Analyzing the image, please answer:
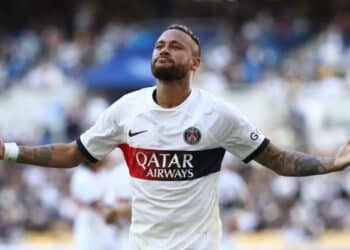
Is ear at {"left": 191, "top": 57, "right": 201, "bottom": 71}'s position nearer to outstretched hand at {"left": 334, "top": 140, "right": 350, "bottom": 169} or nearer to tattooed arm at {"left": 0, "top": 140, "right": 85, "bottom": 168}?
tattooed arm at {"left": 0, "top": 140, "right": 85, "bottom": 168}

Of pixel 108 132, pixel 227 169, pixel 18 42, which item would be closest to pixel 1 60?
pixel 18 42

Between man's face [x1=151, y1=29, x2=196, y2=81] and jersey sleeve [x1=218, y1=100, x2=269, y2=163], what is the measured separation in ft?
1.07

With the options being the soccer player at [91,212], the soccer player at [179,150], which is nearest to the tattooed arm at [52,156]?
the soccer player at [179,150]

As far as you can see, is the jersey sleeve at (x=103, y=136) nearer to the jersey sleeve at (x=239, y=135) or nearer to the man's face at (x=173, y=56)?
the man's face at (x=173, y=56)

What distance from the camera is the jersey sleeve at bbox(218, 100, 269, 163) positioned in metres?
6.87

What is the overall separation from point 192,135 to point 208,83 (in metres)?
15.8

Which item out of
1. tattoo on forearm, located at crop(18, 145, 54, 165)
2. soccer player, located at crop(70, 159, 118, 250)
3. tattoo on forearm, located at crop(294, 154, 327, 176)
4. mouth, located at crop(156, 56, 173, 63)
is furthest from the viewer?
soccer player, located at crop(70, 159, 118, 250)

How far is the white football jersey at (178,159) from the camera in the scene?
22.4 feet

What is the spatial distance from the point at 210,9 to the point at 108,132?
739 inches

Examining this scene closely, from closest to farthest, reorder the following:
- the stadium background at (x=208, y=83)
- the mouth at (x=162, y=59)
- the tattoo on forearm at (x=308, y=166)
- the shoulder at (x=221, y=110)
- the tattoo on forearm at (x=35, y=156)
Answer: the mouth at (x=162, y=59), the shoulder at (x=221, y=110), the tattoo on forearm at (x=308, y=166), the tattoo on forearm at (x=35, y=156), the stadium background at (x=208, y=83)

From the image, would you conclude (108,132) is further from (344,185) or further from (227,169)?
(344,185)

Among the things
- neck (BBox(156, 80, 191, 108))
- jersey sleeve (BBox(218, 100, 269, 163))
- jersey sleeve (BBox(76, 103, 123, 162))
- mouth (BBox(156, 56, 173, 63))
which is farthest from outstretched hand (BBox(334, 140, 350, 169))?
jersey sleeve (BBox(76, 103, 123, 162))

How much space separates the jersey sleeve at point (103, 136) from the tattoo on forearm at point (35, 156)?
0.20 meters

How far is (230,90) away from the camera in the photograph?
22.8m
